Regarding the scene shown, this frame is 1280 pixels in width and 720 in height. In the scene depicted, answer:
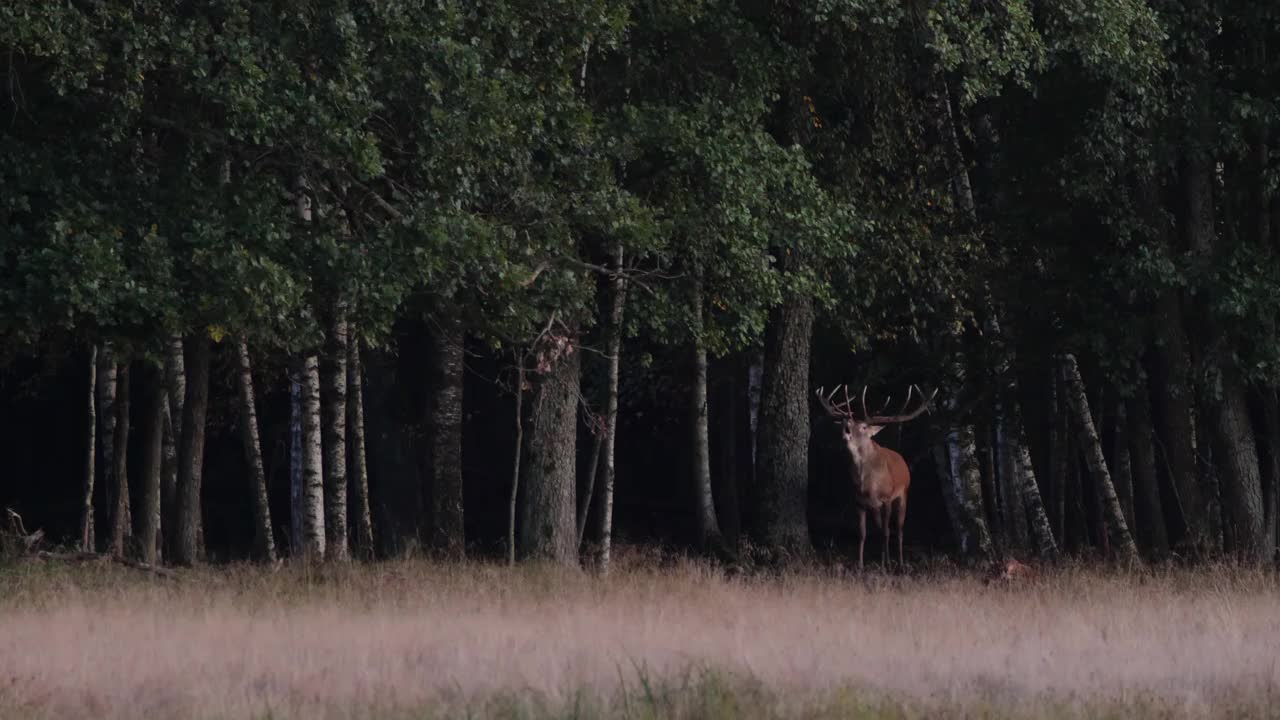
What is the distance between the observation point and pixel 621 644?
38.3 feet

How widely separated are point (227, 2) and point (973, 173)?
40.3 ft

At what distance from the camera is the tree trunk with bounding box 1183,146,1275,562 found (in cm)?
2008

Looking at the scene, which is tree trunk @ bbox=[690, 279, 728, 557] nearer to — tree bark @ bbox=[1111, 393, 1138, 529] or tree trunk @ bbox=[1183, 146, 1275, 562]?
tree trunk @ bbox=[1183, 146, 1275, 562]

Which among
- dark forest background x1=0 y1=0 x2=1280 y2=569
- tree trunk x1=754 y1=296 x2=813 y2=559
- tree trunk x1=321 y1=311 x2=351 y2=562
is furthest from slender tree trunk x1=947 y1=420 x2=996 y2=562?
tree trunk x1=321 y1=311 x2=351 y2=562

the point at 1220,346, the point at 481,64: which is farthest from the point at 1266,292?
the point at 481,64

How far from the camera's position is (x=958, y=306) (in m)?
21.5

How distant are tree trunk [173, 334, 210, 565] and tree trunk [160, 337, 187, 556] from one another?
0.92 feet

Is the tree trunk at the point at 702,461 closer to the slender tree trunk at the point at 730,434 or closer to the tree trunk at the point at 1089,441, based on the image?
the slender tree trunk at the point at 730,434

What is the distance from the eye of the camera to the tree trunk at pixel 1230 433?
65.9 feet

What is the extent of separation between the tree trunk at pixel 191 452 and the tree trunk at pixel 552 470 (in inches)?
145

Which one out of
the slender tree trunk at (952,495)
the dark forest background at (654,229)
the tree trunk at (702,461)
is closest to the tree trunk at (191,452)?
the dark forest background at (654,229)

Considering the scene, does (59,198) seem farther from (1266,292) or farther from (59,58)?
(1266,292)

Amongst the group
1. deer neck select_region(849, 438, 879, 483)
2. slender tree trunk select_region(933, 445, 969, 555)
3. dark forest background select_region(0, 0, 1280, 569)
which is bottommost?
slender tree trunk select_region(933, 445, 969, 555)

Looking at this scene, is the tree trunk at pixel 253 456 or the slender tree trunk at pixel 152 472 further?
the tree trunk at pixel 253 456
